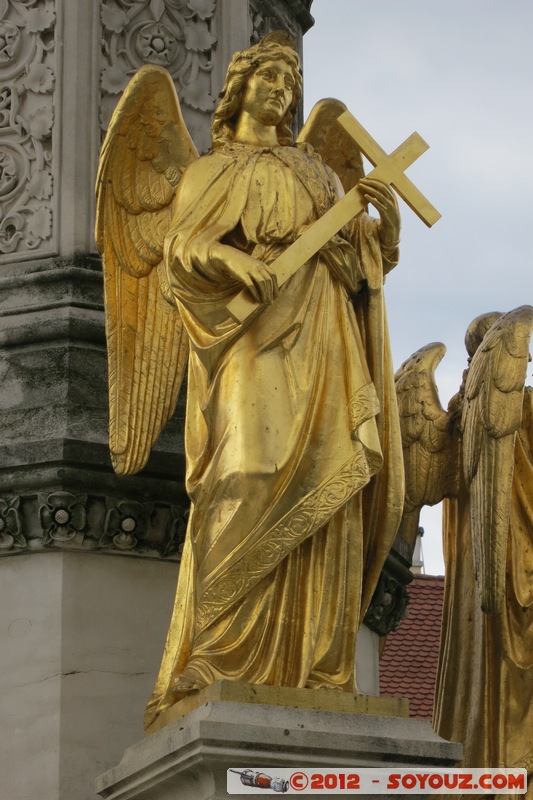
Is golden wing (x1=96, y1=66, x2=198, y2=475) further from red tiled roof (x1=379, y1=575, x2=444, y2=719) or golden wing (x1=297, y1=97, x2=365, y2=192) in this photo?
red tiled roof (x1=379, y1=575, x2=444, y2=719)

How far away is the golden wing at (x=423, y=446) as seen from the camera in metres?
9.52

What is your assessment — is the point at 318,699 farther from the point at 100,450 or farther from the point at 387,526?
the point at 100,450

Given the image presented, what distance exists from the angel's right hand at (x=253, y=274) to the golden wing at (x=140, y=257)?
2.26ft

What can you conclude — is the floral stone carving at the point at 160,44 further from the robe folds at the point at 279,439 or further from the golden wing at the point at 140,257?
the robe folds at the point at 279,439

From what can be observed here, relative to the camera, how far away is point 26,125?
31.7ft

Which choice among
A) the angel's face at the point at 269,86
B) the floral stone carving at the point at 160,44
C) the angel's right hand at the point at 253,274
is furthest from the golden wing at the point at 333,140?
the angel's right hand at the point at 253,274

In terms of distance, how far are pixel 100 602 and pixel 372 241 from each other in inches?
73.8

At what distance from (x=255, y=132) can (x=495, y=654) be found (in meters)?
2.47

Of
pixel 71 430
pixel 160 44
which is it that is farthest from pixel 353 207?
pixel 160 44

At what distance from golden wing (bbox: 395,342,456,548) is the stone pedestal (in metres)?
2.19

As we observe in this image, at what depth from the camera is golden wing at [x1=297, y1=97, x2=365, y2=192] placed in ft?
29.0

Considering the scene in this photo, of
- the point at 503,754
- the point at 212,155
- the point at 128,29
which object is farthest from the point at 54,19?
the point at 503,754

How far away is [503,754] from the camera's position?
8930 mm

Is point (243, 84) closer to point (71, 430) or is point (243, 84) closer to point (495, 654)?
point (71, 430)
